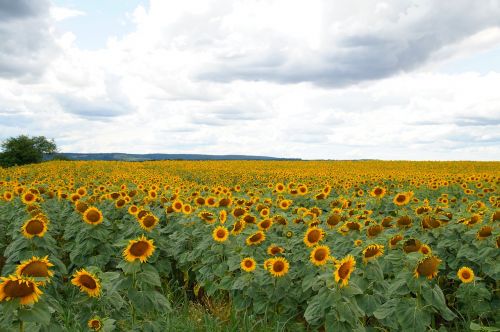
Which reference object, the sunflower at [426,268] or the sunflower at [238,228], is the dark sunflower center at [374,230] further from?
the sunflower at [238,228]

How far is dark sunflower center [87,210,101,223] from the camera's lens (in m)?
7.23

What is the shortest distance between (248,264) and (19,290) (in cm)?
314


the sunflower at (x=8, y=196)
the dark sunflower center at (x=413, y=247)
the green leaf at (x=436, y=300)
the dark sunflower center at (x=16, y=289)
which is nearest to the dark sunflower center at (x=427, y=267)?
the green leaf at (x=436, y=300)

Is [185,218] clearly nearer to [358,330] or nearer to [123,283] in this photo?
Result: [123,283]

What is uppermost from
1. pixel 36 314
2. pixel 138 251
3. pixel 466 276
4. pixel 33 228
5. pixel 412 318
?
pixel 138 251

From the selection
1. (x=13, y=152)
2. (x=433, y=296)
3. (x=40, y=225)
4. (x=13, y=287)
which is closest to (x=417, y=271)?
(x=433, y=296)

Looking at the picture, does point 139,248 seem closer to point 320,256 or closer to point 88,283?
point 88,283

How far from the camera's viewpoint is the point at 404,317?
446cm

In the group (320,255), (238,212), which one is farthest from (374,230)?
(238,212)

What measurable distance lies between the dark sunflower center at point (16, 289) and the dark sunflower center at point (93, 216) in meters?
4.14

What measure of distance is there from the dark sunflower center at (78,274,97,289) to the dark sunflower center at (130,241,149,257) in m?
0.50

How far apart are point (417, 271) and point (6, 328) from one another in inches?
139

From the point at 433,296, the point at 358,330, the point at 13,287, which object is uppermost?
the point at 13,287

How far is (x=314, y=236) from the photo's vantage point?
5.82m
